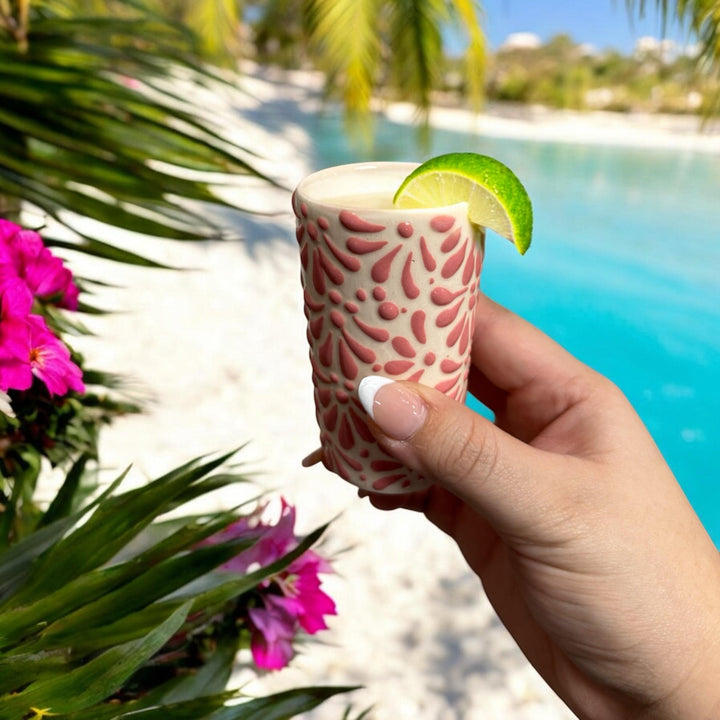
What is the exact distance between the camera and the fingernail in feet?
2.30

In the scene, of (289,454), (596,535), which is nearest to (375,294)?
(596,535)

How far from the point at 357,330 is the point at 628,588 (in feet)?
1.30

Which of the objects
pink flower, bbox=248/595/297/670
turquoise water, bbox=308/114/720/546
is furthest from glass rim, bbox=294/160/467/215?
turquoise water, bbox=308/114/720/546

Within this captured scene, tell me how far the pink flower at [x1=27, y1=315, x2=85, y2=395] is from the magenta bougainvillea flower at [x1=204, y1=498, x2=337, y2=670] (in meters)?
0.34

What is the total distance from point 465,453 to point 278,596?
45 centimetres

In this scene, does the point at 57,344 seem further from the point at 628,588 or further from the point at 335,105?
the point at 335,105

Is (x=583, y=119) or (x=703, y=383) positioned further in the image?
(x=583, y=119)

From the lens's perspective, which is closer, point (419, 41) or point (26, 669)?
point (26, 669)

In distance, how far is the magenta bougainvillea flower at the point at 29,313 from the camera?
2.28ft

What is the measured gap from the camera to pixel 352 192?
76 centimetres

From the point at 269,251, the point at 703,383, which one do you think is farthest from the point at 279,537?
the point at 703,383

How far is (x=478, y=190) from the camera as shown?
643 millimetres

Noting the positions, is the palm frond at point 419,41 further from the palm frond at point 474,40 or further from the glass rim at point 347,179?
the glass rim at point 347,179

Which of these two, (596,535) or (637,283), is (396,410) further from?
(637,283)
